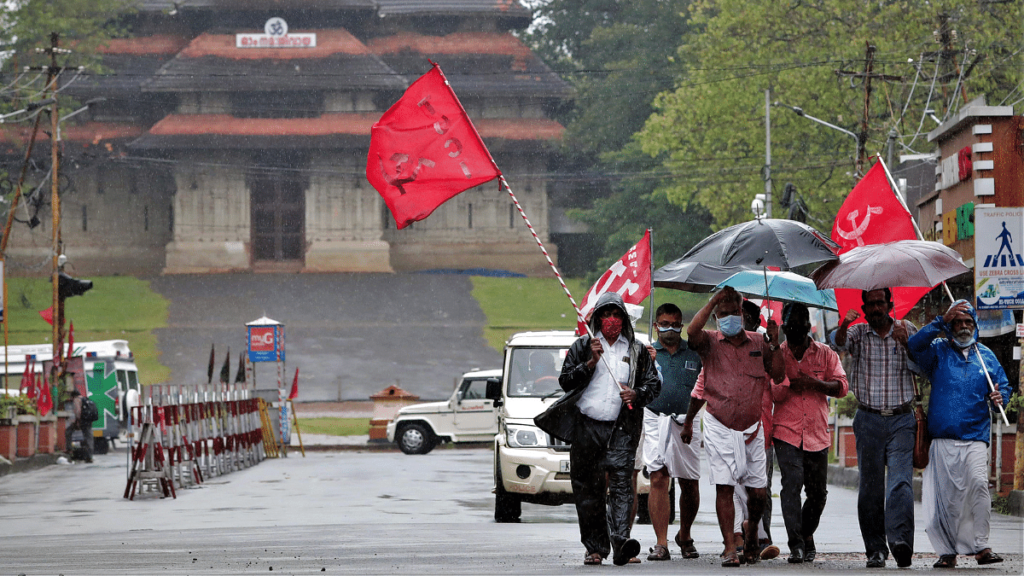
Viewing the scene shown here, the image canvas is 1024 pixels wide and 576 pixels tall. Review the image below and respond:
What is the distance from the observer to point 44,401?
26.8 metres

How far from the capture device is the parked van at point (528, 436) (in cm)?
1330

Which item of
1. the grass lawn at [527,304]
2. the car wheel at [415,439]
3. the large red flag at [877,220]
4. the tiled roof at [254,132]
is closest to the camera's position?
the large red flag at [877,220]

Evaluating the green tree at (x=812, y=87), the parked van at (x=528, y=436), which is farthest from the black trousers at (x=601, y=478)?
the green tree at (x=812, y=87)

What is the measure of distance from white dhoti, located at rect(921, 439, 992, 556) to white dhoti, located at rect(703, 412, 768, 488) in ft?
3.37

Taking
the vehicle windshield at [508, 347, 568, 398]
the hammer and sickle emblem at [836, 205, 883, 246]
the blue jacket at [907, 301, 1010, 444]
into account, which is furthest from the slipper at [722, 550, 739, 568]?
the vehicle windshield at [508, 347, 568, 398]

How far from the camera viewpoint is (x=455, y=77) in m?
65.3

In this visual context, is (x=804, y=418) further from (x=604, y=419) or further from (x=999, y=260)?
(x=999, y=260)

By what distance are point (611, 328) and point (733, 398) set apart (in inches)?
33.9

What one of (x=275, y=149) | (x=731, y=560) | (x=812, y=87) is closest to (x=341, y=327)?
(x=275, y=149)

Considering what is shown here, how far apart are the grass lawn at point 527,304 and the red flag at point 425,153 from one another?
34.9 metres

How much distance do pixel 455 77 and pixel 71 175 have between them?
1693 cm

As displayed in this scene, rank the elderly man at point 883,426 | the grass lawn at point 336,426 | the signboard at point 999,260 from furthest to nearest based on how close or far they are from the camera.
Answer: the grass lawn at point 336,426
the signboard at point 999,260
the elderly man at point 883,426

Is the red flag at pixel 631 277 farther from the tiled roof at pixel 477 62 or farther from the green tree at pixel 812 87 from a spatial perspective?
the tiled roof at pixel 477 62

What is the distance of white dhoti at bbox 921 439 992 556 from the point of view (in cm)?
885
